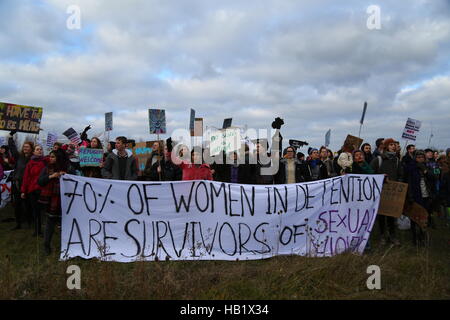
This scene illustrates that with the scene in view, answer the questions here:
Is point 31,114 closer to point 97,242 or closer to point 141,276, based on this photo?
point 97,242

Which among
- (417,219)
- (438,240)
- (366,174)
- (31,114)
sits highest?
(31,114)

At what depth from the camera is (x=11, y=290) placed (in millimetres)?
3764

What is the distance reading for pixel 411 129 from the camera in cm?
1030

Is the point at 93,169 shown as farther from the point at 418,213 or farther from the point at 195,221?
the point at 418,213

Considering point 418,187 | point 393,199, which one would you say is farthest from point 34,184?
point 418,187

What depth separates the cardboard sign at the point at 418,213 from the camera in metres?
6.48

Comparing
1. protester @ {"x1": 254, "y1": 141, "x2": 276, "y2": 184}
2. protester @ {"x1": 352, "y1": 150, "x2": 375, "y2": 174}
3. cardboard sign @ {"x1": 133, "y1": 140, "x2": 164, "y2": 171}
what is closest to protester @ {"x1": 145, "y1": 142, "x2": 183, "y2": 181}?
protester @ {"x1": 254, "y1": 141, "x2": 276, "y2": 184}

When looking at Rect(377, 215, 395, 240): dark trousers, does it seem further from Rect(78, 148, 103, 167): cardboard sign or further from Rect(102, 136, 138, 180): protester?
Rect(78, 148, 103, 167): cardboard sign

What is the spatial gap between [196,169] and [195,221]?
3.90 feet

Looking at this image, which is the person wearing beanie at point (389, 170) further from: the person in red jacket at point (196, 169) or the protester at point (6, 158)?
the protester at point (6, 158)
